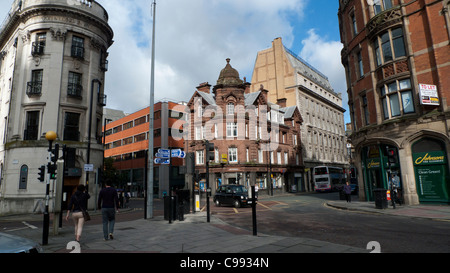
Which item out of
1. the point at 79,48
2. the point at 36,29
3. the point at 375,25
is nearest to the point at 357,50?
the point at 375,25

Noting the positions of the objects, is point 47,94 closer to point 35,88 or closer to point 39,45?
point 35,88

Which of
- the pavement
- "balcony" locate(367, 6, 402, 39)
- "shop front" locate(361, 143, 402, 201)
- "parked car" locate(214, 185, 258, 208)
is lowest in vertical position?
the pavement

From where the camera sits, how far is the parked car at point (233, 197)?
778 inches

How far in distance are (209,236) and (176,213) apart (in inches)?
200

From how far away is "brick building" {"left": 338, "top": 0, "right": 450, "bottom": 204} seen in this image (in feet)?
54.5

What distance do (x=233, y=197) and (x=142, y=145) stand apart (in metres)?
33.3

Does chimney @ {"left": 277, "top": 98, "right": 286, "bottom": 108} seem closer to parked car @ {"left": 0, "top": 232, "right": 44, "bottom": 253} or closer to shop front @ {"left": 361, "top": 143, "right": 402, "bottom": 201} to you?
shop front @ {"left": 361, "top": 143, "right": 402, "bottom": 201}

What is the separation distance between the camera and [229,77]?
130 ft

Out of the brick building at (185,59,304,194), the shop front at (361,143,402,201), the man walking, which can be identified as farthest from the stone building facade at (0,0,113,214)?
the shop front at (361,143,402,201)

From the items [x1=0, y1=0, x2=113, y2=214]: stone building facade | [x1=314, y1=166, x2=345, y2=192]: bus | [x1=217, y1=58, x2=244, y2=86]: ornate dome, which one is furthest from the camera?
[x1=314, y1=166, x2=345, y2=192]: bus

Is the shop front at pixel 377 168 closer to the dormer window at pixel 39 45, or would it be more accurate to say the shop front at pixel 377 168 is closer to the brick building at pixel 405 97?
the brick building at pixel 405 97

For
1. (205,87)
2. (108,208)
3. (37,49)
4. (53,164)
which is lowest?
(108,208)

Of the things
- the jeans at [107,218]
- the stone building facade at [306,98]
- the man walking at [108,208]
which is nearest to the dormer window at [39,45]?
the man walking at [108,208]

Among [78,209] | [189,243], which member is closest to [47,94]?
[78,209]
